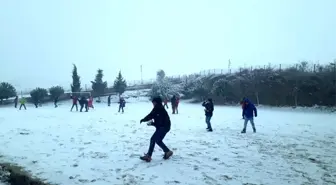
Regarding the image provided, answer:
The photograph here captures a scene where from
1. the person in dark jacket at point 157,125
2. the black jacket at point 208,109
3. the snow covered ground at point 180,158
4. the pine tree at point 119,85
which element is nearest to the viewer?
the snow covered ground at point 180,158

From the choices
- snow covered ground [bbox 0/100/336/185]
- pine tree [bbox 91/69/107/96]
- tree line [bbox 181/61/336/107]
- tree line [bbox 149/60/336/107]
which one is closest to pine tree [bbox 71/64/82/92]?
pine tree [bbox 91/69/107/96]

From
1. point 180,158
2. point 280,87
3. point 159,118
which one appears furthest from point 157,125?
point 280,87

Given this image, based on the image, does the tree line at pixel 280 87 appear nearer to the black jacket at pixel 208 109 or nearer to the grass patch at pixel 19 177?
the black jacket at pixel 208 109

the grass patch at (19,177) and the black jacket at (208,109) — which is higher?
the black jacket at (208,109)

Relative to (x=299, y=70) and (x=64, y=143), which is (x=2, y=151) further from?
(x=299, y=70)

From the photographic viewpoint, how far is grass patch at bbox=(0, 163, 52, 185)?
6.66 metres

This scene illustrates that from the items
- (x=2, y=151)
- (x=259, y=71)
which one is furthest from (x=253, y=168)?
(x=259, y=71)

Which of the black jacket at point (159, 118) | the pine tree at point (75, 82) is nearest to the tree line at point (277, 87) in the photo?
the pine tree at point (75, 82)

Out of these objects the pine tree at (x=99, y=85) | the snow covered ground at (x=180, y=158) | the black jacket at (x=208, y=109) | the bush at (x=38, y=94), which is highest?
the pine tree at (x=99, y=85)

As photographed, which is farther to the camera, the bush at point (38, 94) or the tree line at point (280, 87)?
Answer: the bush at point (38, 94)

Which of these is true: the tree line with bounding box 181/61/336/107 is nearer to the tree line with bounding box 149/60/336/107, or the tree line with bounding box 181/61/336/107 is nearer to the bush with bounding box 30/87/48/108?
the tree line with bounding box 149/60/336/107

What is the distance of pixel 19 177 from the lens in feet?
22.6

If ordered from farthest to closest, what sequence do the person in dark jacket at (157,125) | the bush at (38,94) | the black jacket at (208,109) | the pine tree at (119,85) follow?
the pine tree at (119,85) → the bush at (38,94) → the black jacket at (208,109) → the person in dark jacket at (157,125)

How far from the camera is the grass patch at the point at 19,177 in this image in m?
6.66
